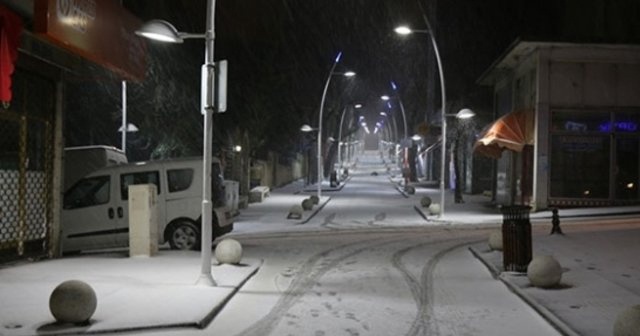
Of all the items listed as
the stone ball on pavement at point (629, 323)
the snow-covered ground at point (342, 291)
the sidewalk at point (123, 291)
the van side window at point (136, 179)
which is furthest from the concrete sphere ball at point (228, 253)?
the stone ball on pavement at point (629, 323)

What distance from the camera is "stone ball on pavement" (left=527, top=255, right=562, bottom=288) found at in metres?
11.3

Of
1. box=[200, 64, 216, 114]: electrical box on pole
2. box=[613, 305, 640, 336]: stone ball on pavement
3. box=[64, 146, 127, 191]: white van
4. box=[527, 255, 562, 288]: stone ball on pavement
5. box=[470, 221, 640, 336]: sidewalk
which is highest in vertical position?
box=[200, 64, 216, 114]: electrical box on pole

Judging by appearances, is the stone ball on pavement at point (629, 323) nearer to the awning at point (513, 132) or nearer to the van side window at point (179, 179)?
the van side window at point (179, 179)

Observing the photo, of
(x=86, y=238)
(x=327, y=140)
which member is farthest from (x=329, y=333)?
(x=327, y=140)

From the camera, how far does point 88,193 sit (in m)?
16.6

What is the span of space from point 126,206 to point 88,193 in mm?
937

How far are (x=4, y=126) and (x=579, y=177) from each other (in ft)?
75.0

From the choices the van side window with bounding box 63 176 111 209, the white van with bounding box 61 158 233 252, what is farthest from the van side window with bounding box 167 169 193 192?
the van side window with bounding box 63 176 111 209

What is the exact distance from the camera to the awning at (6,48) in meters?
A: 11.0

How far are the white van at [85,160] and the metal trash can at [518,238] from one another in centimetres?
1303

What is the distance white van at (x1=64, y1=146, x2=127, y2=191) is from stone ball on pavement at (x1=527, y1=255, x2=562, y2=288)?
14119 mm

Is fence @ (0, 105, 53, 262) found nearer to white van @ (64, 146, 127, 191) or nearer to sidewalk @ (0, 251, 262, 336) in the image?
sidewalk @ (0, 251, 262, 336)

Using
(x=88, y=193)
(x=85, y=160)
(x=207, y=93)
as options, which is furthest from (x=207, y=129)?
(x=85, y=160)

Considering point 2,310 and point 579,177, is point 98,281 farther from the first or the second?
point 579,177
